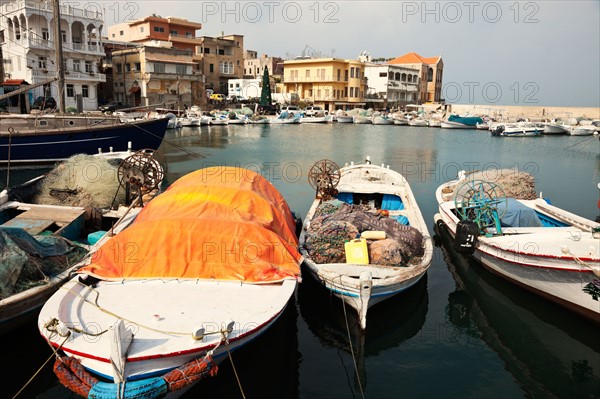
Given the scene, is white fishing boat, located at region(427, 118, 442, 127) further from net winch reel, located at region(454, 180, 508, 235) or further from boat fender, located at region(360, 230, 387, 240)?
boat fender, located at region(360, 230, 387, 240)

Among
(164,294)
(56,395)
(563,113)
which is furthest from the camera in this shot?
(563,113)

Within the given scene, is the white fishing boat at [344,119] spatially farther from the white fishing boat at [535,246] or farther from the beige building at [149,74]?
the white fishing boat at [535,246]

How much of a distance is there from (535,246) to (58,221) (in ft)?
38.2

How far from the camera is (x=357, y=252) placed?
31.9 feet

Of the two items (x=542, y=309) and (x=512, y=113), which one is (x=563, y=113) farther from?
(x=542, y=309)

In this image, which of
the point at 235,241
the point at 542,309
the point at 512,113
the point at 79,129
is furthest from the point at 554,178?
the point at 512,113

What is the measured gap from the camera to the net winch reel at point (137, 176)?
14.0 metres

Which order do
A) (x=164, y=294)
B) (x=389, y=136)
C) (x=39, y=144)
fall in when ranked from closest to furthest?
(x=164, y=294) < (x=39, y=144) < (x=389, y=136)

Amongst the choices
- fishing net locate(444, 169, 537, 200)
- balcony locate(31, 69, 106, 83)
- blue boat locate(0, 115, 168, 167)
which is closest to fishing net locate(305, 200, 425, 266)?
fishing net locate(444, 169, 537, 200)

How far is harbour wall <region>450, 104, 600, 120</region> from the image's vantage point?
254ft

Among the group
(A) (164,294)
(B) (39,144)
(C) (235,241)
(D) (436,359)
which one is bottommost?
(D) (436,359)

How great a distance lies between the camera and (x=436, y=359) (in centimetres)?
853

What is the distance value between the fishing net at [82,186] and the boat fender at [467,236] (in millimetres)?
10067

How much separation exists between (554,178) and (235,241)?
1038 inches
